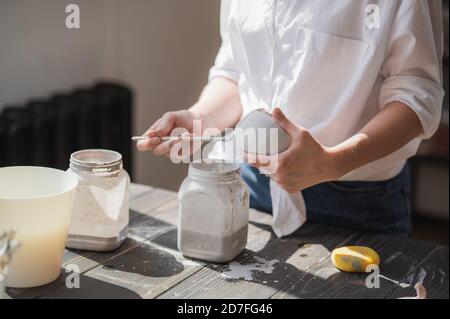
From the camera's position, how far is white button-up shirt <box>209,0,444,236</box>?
122cm

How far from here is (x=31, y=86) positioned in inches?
88.4

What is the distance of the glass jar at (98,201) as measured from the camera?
1125 mm

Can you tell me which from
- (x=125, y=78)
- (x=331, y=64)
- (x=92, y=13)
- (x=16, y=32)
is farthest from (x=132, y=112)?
(x=331, y=64)

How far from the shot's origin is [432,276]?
3.74ft

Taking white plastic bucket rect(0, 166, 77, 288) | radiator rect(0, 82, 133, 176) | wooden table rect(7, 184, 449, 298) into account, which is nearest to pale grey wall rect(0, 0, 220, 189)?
radiator rect(0, 82, 133, 176)

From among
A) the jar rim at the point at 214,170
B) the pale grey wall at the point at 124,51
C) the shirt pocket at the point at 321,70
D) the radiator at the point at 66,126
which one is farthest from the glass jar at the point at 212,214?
the pale grey wall at the point at 124,51

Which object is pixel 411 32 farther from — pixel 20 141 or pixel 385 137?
pixel 20 141

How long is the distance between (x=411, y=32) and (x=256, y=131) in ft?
1.11

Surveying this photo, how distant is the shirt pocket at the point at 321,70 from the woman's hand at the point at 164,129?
20cm

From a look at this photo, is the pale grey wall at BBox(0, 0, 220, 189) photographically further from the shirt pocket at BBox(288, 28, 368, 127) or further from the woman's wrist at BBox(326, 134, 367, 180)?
the woman's wrist at BBox(326, 134, 367, 180)

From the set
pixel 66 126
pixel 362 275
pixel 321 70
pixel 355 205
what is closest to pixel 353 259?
pixel 362 275

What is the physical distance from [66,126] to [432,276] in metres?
1.43

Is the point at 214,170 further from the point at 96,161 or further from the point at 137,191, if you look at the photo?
Result: the point at 137,191

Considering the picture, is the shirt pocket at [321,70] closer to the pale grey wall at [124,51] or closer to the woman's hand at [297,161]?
the woman's hand at [297,161]
